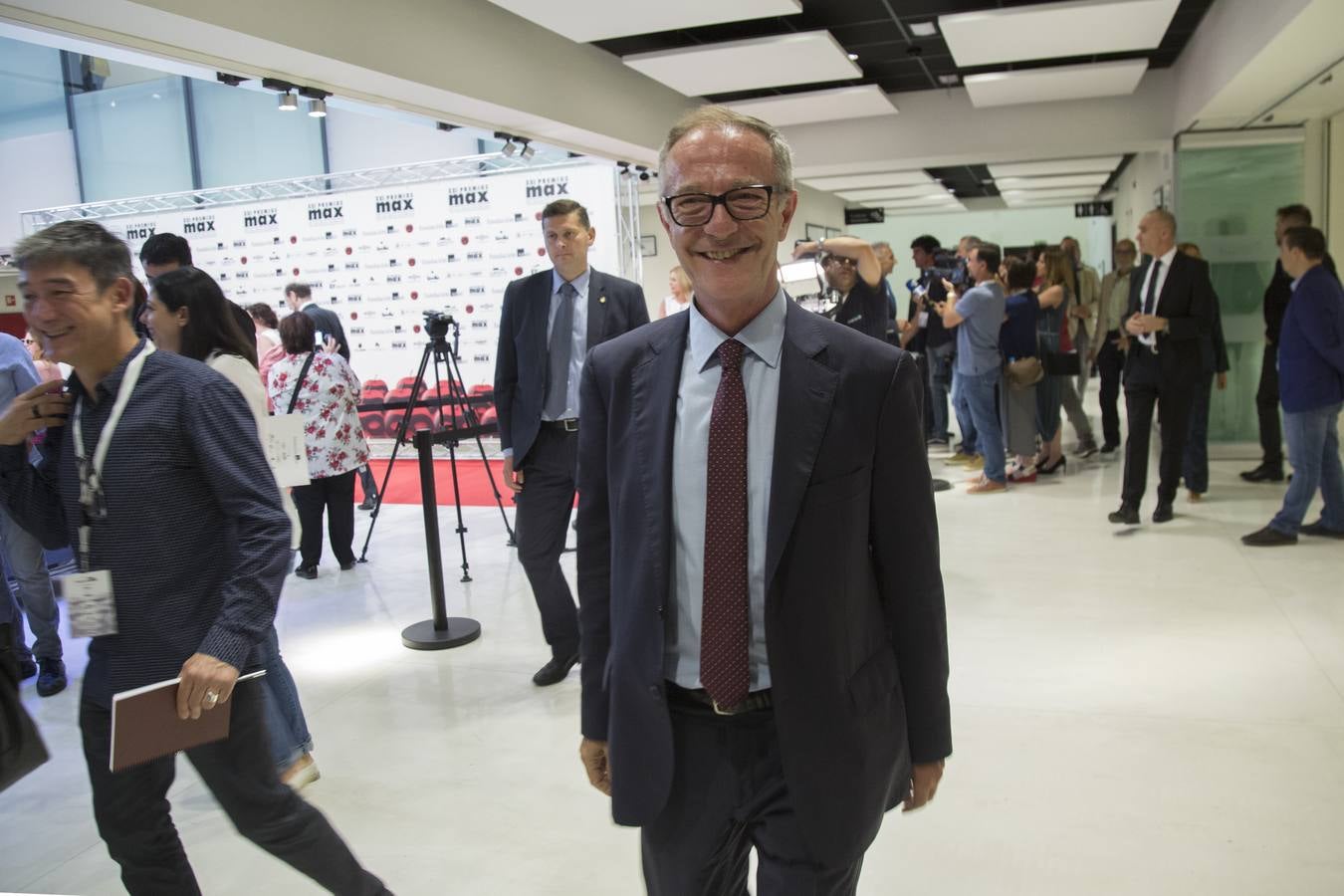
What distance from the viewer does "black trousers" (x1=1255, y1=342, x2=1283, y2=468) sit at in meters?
6.54

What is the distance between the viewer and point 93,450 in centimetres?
171

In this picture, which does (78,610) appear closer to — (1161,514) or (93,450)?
(93,450)

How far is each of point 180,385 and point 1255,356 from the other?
8201 millimetres

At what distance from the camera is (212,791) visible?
1810 mm

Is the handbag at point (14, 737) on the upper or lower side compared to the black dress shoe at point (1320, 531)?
upper

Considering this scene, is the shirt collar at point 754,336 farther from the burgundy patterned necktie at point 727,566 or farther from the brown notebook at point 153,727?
the brown notebook at point 153,727

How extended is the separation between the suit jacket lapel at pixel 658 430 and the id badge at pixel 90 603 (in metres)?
1.04

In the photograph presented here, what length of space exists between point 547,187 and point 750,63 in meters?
2.45

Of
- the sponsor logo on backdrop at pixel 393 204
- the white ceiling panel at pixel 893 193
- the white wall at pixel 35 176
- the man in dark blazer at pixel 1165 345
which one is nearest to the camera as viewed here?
the man in dark blazer at pixel 1165 345

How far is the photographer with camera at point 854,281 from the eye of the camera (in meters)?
4.70

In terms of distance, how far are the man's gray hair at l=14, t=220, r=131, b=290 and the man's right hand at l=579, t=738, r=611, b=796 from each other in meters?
1.18

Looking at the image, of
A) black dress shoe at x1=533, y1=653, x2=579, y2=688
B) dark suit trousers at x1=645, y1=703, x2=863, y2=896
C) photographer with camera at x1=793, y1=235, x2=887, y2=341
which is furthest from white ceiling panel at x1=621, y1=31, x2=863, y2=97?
dark suit trousers at x1=645, y1=703, x2=863, y2=896

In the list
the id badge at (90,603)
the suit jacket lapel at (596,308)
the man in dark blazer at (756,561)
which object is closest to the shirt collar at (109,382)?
the id badge at (90,603)

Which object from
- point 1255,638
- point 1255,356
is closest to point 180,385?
point 1255,638
